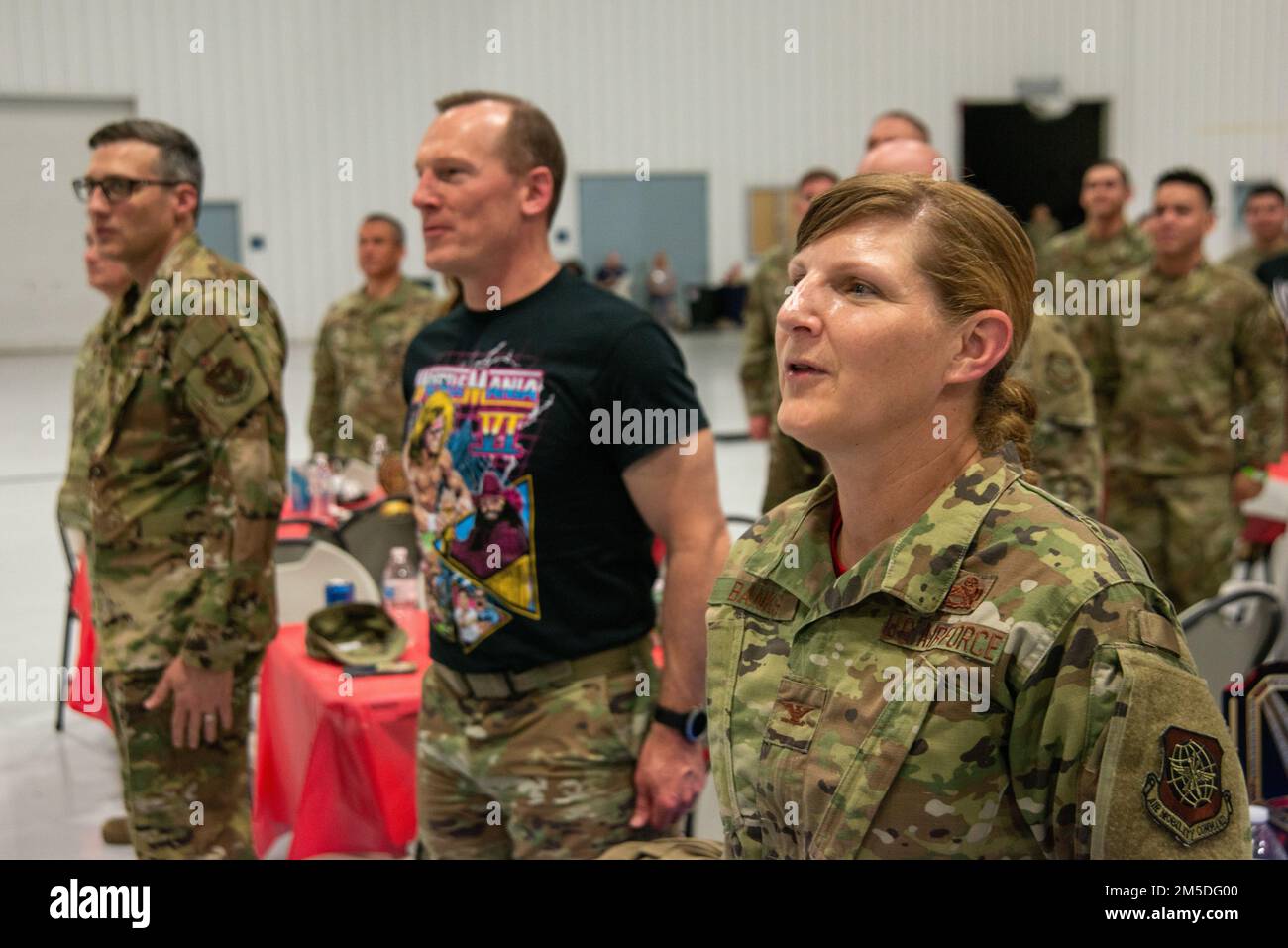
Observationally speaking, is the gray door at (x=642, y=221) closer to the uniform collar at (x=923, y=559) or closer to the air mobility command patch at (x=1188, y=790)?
the uniform collar at (x=923, y=559)

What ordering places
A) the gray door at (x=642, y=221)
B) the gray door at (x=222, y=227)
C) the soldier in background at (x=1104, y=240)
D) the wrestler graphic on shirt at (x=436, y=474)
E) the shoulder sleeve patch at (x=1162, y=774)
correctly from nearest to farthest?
the shoulder sleeve patch at (x=1162, y=774) < the wrestler graphic on shirt at (x=436, y=474) < the soldier in background at (x=1104, y=240) < the gray door at (x=222, y=227) < the gray door at (x=642, y=221)

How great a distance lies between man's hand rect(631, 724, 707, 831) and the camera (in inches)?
87.4

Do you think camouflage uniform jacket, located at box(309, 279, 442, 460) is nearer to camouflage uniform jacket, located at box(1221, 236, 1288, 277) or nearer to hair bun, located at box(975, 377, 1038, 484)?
hair bun, located at box(975, 377, 1038, 484)

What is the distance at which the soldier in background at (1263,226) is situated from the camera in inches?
363

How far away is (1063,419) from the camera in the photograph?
130 inches

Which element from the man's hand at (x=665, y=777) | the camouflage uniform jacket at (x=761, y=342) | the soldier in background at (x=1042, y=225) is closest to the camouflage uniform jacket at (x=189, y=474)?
the man's hand at (x=665, y=777)

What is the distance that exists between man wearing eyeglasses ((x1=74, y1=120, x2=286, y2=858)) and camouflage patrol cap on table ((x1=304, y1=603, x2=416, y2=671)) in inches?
18.9

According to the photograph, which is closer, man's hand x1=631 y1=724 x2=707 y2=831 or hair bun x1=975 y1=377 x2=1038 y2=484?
hair bun x1=975 y1=377 x2=1038 y2=484

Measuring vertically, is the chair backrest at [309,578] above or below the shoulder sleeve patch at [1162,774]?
below

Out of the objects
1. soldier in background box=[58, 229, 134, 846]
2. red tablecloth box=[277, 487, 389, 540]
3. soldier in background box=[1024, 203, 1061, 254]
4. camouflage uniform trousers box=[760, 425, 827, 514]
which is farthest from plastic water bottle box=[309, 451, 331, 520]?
soldier in background box=[1024, 203, 1061, 254]

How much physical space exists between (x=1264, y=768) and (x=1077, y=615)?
1.82m

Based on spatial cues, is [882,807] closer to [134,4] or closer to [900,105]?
[134,4]

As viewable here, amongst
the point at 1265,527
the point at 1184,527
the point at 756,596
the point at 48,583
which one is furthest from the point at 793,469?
the point at 48,583

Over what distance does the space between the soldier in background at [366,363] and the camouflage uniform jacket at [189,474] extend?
3.61 meters
